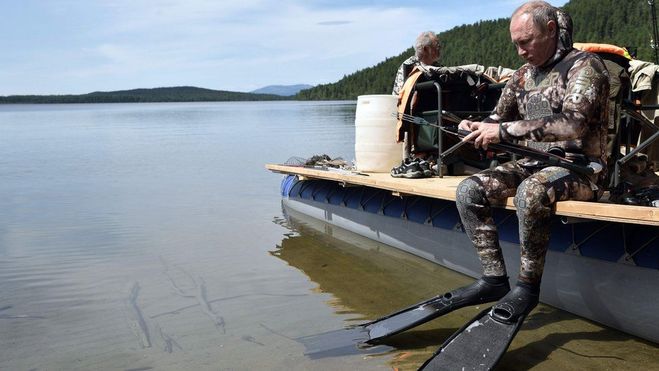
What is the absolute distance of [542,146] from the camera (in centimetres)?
480

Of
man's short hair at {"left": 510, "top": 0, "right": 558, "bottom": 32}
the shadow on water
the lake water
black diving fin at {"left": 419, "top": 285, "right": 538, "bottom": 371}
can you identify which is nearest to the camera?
black diving fin at {"left": 419, "top": 285, "right": 538, "bottom": 371}

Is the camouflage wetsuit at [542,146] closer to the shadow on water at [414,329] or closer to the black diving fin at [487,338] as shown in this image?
the black diving fin at [487,338]

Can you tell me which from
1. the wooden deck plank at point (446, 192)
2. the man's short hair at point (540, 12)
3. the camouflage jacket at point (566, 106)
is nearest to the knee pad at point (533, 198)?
the wooden deck plank at point (446, 192)

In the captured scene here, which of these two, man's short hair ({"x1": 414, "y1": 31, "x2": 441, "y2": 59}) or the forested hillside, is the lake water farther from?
the forested hillside

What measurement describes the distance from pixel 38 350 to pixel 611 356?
4.30 metres

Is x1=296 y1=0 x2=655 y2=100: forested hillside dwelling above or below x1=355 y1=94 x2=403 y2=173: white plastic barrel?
above

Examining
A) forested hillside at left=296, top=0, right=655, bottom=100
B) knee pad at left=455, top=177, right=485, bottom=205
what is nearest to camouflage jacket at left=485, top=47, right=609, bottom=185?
knee pad at left=455, top=177, right=485, bottom=205

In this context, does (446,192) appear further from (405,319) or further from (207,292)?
(207,292)

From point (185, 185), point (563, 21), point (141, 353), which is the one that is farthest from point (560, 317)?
point (185, 185)

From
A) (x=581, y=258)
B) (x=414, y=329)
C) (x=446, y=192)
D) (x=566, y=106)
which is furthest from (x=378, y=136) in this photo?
(x=566, y=106)

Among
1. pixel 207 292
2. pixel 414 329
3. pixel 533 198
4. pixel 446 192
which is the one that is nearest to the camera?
pixel 533 198

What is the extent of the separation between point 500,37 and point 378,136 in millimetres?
132275

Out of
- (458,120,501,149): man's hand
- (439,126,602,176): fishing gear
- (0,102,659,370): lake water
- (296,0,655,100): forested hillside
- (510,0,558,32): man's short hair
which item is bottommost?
(0,102,659,370): lake water

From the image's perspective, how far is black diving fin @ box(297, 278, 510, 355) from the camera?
15.7 feet
